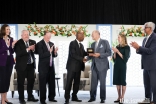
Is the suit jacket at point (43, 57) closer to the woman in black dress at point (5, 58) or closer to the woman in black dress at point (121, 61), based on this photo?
the woman in black dress at point (5, 58)

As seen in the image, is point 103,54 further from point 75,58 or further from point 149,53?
point 149,53

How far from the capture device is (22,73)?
5.77 meters

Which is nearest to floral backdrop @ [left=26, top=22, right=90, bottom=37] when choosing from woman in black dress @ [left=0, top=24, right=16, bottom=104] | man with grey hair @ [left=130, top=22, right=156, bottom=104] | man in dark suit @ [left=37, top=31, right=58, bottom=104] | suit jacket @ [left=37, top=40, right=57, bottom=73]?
man in dark suit @ [left=37, top=31, right=58, bottom=104]

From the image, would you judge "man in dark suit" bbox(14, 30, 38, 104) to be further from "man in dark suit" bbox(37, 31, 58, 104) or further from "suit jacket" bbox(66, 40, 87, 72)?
"suit jacket" bbox(66, 40, 87, 72)

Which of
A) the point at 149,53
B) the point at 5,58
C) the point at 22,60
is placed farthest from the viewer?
the point at 22,60

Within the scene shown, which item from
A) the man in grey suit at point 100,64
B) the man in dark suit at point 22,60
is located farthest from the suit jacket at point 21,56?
the man in grey suit at point 100,64

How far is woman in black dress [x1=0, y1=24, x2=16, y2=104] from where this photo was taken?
532 centimetres
